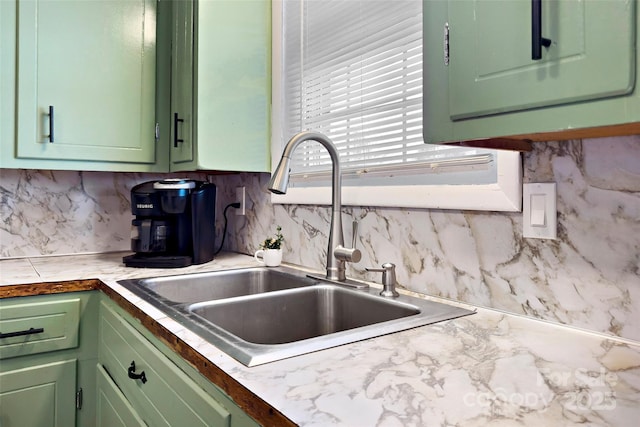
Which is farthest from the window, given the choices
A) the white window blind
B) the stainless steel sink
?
the stainless steel sink

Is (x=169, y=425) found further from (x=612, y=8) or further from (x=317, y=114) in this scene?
(x=317, y=114)

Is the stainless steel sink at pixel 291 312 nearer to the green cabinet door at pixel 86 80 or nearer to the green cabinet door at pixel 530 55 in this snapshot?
the green cabinet door at pixel 530 55

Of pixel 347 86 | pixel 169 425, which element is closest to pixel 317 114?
pixel 347 86

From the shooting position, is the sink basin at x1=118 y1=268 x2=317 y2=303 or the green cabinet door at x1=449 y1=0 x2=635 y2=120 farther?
the sink basin at x1=118 y1=268 x2=317 y2=303

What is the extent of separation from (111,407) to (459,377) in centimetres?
109

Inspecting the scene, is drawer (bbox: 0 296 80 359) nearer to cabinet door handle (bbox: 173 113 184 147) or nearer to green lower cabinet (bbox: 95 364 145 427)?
green lower cabinet (bbox: 95 364 145 427)

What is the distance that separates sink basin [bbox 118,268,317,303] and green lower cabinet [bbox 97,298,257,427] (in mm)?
143

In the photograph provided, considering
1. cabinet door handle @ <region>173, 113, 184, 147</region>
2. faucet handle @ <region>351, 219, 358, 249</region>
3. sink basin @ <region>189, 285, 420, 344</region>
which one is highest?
cabinet door handle @ <region>173, 113, 184, 147</region>

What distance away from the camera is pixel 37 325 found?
4.53 ft

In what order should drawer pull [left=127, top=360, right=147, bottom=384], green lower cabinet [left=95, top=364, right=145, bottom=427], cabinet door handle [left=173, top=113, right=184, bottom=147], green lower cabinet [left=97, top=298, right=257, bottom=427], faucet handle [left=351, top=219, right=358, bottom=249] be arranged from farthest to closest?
cabinet door handle [left=173, top=113, right=184, bottom=147] < faucet handle [left=351, top=219, right=358, bottom=249] < green lower cabinet [left=95, top=364, right=145, bottom=427] < drawer pull [left=127, top=360, right=147, bottom=384] < green lower cabinet [left=97, top=298, right=257, bottom=427]

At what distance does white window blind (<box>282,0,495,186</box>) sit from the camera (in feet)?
3.98

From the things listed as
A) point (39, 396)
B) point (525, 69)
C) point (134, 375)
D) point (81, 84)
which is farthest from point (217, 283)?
point (525, 69)

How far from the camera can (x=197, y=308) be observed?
1030mm

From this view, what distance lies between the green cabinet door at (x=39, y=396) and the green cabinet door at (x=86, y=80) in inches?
30.1
